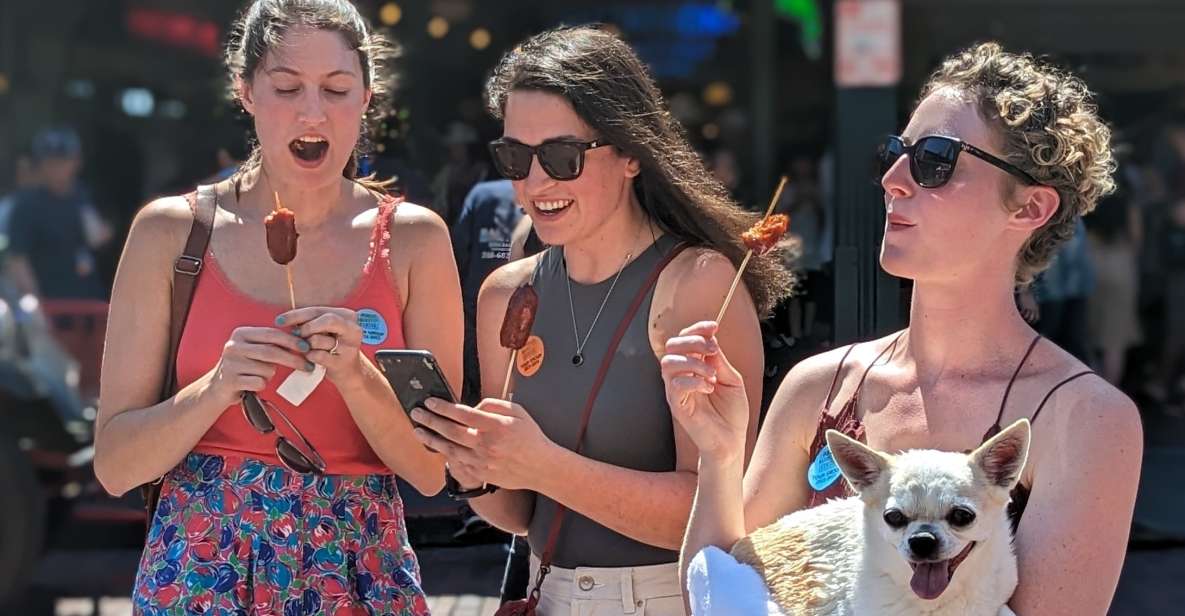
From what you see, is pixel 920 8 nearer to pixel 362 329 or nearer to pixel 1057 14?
pixel 1057 14

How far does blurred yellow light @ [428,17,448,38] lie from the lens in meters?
11.8

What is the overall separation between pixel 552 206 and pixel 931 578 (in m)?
1.13

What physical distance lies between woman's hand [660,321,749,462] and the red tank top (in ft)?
2.24

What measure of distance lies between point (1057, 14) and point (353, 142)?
9.72 m

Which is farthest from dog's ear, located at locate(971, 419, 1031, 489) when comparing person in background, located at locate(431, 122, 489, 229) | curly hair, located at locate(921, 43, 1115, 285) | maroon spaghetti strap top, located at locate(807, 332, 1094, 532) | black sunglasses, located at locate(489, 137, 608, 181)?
person in background, located at locate(431, 122, 489, 229)

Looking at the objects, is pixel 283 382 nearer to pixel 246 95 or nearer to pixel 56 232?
pixel 246 95

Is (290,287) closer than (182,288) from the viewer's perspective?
Yes

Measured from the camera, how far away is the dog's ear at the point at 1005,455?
206 centimetres

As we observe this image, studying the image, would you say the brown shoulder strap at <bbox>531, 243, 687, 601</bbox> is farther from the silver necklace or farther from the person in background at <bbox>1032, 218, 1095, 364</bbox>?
the person in background at <bbox>1032, 218, 1095, 364</bbox>

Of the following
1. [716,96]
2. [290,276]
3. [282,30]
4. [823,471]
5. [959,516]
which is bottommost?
[716,96]

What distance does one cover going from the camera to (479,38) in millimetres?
12148

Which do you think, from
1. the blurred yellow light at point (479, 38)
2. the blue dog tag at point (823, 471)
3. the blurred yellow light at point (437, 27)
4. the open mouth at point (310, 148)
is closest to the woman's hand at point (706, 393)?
the blue dog tag at point (823, 471)

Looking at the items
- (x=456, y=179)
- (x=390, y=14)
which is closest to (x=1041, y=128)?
(x=456, y=179)

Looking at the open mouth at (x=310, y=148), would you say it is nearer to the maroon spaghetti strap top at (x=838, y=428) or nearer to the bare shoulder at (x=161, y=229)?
the bare shoulder at (x=161, y=229)
